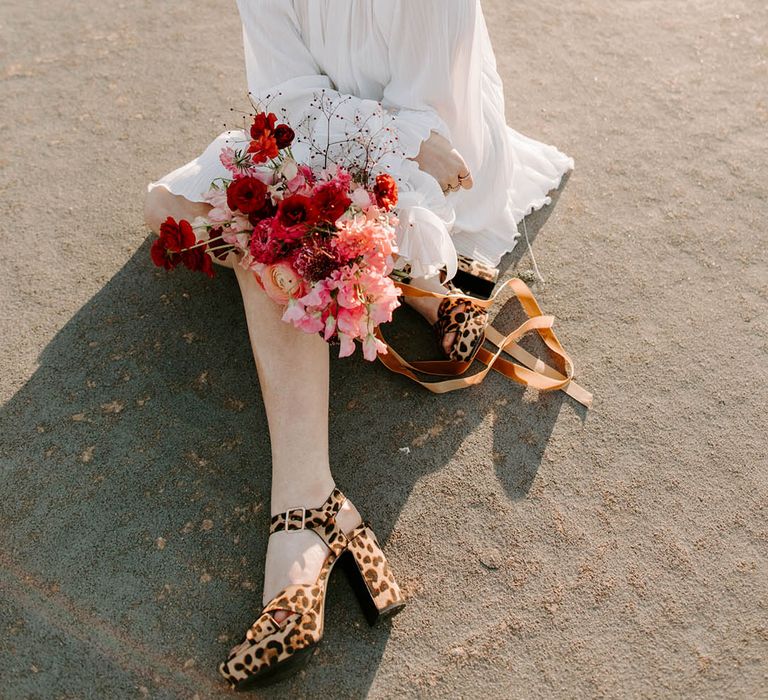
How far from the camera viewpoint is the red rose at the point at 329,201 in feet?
4.95

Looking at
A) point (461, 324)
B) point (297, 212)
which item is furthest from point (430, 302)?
point (297, 212)

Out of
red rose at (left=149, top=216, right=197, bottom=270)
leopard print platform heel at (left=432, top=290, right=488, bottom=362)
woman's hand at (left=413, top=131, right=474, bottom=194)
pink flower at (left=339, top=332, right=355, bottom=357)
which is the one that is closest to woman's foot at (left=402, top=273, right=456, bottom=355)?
leopard print platform heel at (left=432, top=290, right=488, bottom=362)

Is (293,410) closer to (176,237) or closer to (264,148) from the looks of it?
(176,237)

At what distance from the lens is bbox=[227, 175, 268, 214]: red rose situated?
1.52 m

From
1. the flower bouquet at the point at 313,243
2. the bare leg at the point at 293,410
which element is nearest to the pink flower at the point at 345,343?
the flower bouquet at the point at 313,243

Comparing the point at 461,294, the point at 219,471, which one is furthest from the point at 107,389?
the point at 461,294

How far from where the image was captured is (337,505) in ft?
6.07

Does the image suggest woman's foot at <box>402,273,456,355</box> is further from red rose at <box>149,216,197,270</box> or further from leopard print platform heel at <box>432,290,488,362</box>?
red rose at <box>149,216,197,270</box>

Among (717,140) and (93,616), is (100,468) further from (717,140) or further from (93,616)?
(717,140)

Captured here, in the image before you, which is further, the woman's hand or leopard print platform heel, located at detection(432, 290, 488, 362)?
leopard print platform heel, located at detection(432, 290, 488, 362)

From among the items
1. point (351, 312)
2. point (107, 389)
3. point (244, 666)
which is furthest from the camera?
point (107, 389)

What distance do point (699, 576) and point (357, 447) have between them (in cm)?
96

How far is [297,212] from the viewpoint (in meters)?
1.49

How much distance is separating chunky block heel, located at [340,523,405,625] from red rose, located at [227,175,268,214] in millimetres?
841
